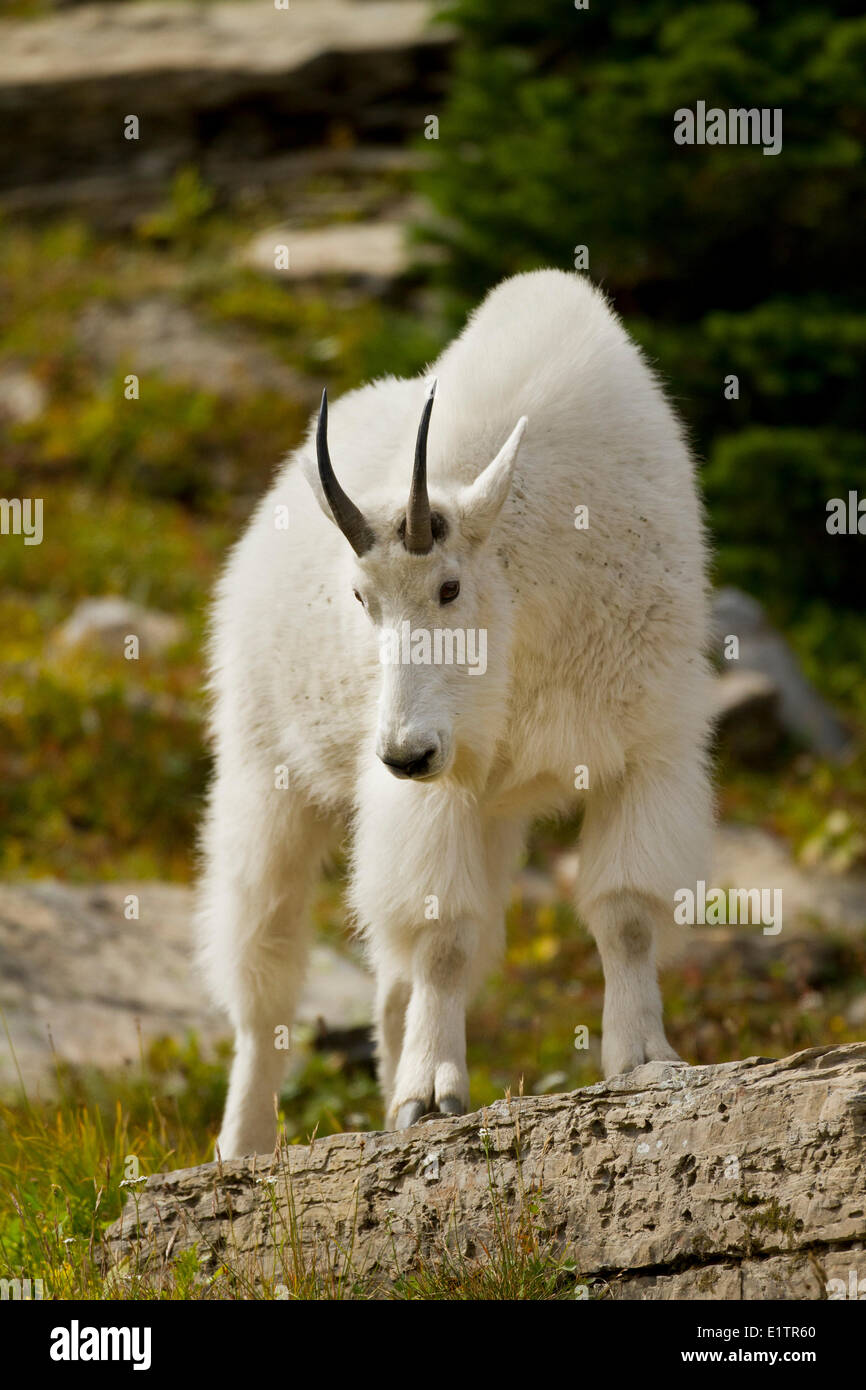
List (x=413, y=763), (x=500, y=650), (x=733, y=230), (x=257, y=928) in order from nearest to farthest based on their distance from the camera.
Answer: (x=413, y=763) < (x=500, y=650) < (x=257, y=928) < (x=733, y=230)

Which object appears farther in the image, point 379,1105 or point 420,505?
point 379,1105

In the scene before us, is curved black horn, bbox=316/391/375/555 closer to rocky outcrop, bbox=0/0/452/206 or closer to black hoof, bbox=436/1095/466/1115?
black hoof, bbox=436/1095/466/1115

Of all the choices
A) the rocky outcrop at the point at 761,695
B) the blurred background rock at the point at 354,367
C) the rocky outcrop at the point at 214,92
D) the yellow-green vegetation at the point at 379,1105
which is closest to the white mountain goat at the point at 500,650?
the yellow-green vegetation at the point at 379,1105

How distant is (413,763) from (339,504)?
733 millimetres

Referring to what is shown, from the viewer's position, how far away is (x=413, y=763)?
4094 millimetres

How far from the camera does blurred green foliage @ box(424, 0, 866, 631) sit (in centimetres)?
1169

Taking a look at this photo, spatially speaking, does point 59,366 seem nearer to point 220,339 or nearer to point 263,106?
point 220,339

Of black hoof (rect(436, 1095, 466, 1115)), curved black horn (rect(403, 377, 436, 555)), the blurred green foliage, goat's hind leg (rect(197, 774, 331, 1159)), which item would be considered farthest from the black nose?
the blurred green foliage

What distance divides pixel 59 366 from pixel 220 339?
1653 millimetres

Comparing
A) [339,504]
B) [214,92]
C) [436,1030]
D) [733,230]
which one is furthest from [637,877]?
[214,92]

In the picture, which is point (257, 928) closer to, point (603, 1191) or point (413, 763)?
point (413, 763)

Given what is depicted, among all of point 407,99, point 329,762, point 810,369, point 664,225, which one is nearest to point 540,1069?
point 329,762

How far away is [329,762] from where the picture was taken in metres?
5.30

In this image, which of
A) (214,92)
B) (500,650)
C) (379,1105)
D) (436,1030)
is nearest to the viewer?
(500,650)
